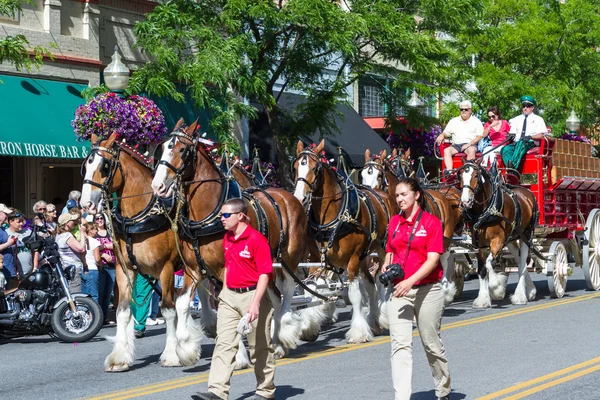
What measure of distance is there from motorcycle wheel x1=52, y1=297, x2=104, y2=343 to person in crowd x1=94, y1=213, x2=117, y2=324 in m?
1.78

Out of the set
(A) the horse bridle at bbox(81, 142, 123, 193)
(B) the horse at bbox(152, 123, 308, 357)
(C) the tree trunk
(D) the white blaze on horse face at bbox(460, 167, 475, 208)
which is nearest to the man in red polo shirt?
(B) the horse at bbox(152, 123, 308, 357)

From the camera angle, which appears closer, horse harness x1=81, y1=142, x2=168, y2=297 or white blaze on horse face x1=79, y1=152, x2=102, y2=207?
white blaze on horse face x1=79, y1=152, x2=102, y2=207

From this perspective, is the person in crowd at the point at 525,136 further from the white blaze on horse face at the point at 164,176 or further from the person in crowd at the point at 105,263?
the white blaze on horse face at the point at 164,176

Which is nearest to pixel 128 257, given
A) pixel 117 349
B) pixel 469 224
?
pixel 117 349

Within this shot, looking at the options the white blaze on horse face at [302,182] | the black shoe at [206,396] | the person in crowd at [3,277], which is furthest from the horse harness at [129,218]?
the black shoe at [206,396]

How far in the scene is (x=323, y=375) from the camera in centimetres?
1042

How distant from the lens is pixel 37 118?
1964 cm

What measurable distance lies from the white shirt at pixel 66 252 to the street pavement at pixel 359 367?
1.22 meters

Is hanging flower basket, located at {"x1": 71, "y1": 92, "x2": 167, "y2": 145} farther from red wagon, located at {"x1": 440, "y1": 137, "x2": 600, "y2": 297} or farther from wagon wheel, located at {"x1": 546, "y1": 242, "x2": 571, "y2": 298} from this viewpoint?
wagon wheel, located at {"x1": 546, "y1": 242, "x2": 571, "y2": 298}

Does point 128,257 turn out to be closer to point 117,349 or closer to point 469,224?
point 117,349

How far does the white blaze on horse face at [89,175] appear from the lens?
11.0 metres

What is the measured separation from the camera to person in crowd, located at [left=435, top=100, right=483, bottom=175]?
17.6 m

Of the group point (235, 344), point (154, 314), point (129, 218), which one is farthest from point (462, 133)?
point (235, 344)

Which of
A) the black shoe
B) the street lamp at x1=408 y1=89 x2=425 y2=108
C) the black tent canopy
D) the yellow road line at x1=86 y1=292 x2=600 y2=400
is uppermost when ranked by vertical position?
the street lamp at x1=408 y1=89 x2=425 y2=108
